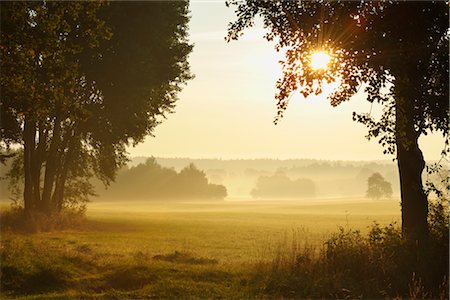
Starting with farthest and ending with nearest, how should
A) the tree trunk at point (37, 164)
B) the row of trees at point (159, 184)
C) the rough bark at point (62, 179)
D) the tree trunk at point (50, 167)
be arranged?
the row of trees at point (159, 184) → the rough bark at point (62, 179) → the tree trunk at point (50, 167) → the tree trunk at point (37, 164)

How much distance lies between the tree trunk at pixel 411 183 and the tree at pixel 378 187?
13087 centimetres

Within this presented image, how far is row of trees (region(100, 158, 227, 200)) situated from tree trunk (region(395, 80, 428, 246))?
11892 cm

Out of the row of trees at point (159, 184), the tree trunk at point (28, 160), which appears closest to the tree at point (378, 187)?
the row of trees at point (159, 184)

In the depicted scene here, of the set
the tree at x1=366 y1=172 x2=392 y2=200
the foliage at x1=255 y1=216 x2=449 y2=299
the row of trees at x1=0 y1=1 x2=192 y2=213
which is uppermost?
the row of trees at x1=0 y1=1 x2=192 y2=213

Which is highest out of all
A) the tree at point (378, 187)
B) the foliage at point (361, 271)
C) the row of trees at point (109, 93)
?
the row of trees at point (109, 93)

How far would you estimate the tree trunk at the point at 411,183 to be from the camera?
1445 centimetres

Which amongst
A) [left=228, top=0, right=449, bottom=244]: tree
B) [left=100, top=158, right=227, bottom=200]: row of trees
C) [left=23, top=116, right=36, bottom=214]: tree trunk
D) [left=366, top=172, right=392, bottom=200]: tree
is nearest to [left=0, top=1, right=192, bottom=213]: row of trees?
[left=23, top=116, right=36, bottom=214]: tree trunk

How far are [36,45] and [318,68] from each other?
8.97 meters

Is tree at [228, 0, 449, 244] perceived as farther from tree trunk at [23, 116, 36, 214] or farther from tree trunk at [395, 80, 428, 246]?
tree trunk at [23, 116, 36, 214]

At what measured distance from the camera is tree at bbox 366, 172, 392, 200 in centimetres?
14200

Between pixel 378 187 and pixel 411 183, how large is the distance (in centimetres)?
13260

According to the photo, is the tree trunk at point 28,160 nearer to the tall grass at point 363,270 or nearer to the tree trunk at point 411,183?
the tall grass at point 363,270

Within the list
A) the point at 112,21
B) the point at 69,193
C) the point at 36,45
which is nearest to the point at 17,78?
the point at 36,45

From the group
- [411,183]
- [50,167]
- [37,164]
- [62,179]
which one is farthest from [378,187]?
[411,183]
